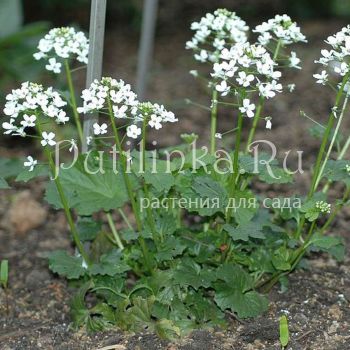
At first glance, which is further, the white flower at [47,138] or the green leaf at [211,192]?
the green leaf at [211,192]

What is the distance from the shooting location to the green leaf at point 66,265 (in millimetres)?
2365

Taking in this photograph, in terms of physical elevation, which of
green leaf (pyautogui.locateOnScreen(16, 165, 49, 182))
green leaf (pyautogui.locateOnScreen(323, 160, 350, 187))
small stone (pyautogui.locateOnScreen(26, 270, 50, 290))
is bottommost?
small stone (pyautogui.locateOnScreen(26, 270, 50, 290))

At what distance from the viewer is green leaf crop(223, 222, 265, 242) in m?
2.14

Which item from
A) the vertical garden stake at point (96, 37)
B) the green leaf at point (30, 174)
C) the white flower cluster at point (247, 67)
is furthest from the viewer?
the vertical garden stake at point (96, 37)

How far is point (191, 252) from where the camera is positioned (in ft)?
7.76

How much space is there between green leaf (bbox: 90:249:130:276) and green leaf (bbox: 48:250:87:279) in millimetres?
53

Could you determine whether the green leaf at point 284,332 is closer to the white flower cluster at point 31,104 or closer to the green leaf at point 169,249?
the green leaf at point 169,249

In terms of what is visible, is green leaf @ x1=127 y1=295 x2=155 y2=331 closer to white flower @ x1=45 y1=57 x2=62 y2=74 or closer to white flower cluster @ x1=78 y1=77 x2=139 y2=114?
white flower cluster @ x1=78 y1=77 x2=139 y2=114

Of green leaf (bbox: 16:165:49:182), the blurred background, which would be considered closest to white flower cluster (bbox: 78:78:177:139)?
green leaf (bbox: 16:165:49:182)

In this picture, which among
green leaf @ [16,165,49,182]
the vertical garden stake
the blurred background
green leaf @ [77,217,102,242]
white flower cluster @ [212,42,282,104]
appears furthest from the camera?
the blurred background

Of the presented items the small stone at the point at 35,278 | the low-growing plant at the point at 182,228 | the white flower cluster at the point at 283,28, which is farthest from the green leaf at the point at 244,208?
the small stone at the point at 35,278

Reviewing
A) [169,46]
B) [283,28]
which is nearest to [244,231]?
[283,28]

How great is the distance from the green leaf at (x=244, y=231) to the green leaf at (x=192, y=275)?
6.9 inches

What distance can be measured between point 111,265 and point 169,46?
11.8 ft
